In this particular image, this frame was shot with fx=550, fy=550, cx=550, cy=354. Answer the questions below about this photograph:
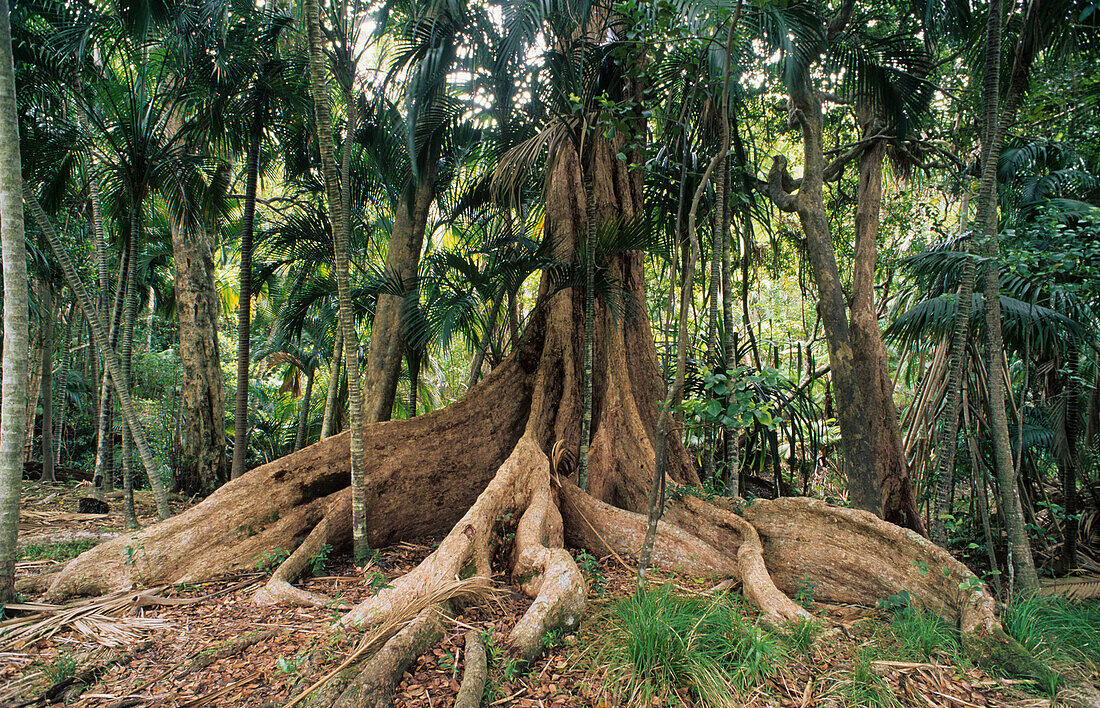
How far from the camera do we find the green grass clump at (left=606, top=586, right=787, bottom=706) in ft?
7.83

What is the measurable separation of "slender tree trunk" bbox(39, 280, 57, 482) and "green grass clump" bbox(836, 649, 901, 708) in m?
10.9

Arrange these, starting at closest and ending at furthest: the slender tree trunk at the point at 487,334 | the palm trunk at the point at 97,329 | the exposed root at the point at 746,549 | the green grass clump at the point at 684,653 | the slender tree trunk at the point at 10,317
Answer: the green grass clump at the point at 684,653 → the exposed root at the point at 746,549 → the slender tree trunk at the point at 10,317 → the palm trunk at the point at 97,329 → the slender tree trunk at the point at 487,334

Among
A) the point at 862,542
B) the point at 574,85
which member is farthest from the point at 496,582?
the point at 574,85

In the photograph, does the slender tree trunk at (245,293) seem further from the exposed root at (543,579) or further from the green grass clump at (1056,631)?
the green grass clump at (1056,631)

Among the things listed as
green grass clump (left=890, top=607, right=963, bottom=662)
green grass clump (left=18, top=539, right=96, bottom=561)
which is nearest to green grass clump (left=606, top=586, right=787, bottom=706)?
green grass clump (left=890, top=607, right=963, bottom=662)

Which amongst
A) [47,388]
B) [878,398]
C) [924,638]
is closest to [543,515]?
[924,638]

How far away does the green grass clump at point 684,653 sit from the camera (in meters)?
2.39

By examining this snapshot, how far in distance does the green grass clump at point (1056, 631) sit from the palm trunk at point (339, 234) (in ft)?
12.9

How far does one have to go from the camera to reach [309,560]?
3.81 metres

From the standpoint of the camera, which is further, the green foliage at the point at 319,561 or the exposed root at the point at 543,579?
the green foliage at the point at 319,561

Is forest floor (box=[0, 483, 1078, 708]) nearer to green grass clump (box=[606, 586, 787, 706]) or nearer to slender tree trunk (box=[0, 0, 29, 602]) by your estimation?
green grass clump (box=[606, 586, 787, 706])

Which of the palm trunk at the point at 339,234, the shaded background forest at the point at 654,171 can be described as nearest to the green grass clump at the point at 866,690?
the shaded background forest at the point at 654,171

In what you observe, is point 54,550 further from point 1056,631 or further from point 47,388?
point 1056,631

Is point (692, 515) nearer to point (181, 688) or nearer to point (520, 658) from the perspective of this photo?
point (520, 658)
